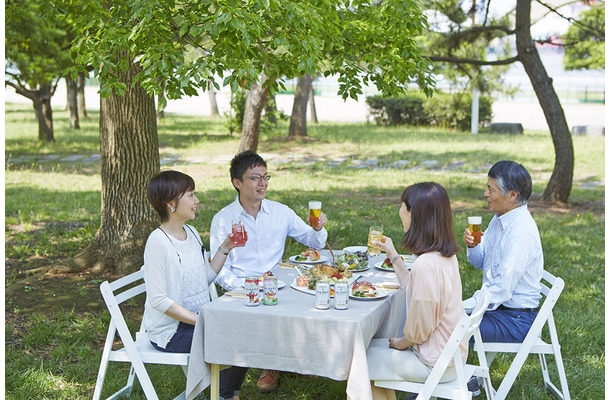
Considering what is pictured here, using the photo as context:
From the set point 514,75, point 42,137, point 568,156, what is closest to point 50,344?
point 568,156

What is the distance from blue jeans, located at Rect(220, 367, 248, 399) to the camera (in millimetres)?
3602

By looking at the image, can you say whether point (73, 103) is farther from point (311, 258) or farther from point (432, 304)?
point (432, 304)

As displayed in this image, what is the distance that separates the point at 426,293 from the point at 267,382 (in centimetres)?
142

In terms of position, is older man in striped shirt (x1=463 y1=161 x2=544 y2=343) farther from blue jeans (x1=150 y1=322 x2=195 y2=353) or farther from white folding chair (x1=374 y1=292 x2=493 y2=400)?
blue jeans (x1=150 y1=322 x2=195 y2=353)

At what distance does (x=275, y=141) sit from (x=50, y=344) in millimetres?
12632

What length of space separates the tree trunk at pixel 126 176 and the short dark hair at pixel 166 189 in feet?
7.83

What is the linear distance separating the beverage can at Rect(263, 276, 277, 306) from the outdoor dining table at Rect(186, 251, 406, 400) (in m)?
0.03

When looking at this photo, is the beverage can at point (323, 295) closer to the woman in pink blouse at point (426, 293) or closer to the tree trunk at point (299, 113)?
the woman in pink blouse at point (426, 293)

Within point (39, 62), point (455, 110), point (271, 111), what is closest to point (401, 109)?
point (455, 110)

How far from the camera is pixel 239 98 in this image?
1756 cm

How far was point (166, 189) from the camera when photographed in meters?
3.47

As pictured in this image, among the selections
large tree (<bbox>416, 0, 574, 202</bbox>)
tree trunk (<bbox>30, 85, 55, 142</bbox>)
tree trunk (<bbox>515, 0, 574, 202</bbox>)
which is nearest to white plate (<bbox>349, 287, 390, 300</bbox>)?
large tree (<bbox>416, 0, 574, 202</bbox>)

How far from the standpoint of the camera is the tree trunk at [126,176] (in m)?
5.74

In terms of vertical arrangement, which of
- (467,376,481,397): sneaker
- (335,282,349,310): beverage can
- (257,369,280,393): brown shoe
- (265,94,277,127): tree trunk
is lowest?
(257,369,280,393): brown shoe
